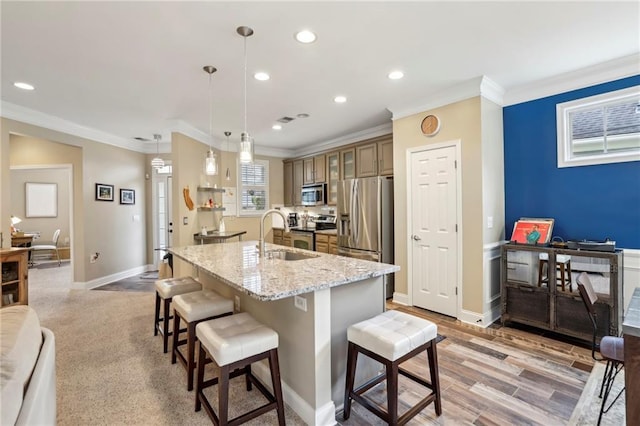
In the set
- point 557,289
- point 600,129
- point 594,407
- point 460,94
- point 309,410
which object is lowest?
point 594,407

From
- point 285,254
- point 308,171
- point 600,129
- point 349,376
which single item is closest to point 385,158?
point 308,171

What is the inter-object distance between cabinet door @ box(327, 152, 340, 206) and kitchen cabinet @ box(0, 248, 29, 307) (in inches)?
174

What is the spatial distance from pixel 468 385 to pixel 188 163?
4.60 metres

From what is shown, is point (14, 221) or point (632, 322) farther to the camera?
point (14, 221)

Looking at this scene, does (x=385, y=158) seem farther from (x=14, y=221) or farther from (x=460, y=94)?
(x=14, y=221)

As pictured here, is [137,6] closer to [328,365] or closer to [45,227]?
[328,365]

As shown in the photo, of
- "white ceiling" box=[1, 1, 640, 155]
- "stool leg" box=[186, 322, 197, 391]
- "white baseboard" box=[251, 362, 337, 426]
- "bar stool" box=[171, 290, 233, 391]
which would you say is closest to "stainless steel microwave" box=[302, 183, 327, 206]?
"white ceiling" box=[1, 1, 640, 155]

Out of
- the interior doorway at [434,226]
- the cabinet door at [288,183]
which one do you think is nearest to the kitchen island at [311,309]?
the interior doorway at [434,226]

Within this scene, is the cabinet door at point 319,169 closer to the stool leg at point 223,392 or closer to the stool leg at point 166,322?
the stool leg at point 166,322

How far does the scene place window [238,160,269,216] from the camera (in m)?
6.38

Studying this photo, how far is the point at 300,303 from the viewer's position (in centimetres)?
188

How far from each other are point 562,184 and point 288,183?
4.91 meters

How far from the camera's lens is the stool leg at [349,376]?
1869mm

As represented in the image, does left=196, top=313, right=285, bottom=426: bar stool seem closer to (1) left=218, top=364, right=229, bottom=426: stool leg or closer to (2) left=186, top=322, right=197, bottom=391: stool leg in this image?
(1) left=218, top=364, right=229, bottom=426: stool leg
